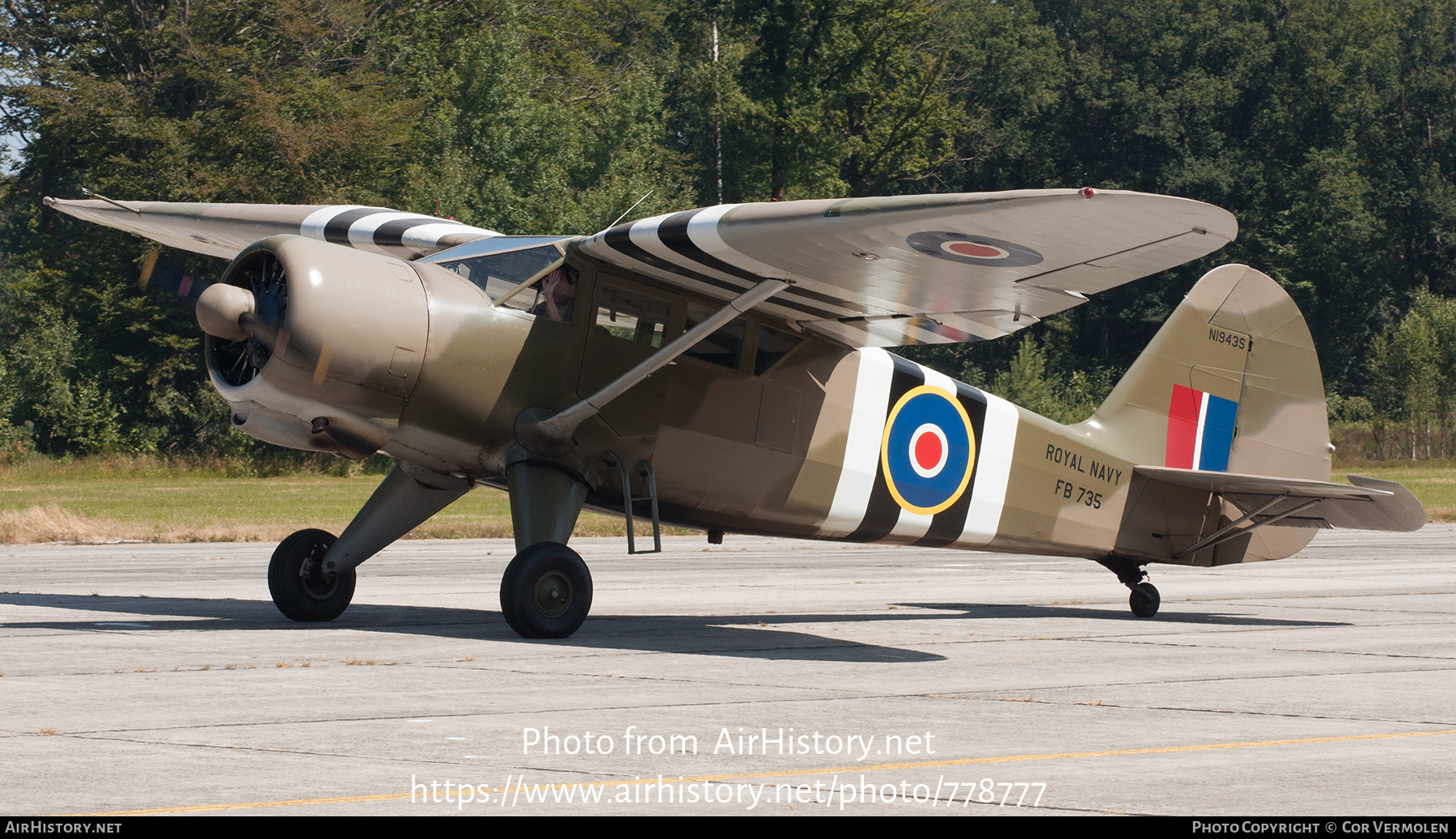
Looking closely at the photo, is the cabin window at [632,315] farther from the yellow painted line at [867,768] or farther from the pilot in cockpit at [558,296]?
the yellow painted line at [867,768]

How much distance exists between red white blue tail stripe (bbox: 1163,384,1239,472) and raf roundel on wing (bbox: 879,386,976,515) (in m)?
2.56

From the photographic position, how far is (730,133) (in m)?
64.7

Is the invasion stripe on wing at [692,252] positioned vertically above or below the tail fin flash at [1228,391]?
above

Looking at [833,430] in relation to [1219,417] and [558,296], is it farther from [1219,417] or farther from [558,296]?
[1219,417]

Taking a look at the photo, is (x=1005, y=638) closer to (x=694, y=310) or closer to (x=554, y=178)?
(x=694, y=310)

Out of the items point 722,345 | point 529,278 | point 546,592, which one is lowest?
point 546,592

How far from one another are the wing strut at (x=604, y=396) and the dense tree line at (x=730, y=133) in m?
27.9

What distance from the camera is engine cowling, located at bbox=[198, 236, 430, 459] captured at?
352 inches

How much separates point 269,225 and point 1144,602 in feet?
28.4

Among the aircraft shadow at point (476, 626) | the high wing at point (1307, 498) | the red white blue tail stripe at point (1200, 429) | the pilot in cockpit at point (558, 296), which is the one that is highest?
the pilot in cockpit at point (558, 296)

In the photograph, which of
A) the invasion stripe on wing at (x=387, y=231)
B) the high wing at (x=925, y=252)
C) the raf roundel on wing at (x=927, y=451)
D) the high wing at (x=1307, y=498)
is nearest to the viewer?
the high wing at (x=925, y=252)

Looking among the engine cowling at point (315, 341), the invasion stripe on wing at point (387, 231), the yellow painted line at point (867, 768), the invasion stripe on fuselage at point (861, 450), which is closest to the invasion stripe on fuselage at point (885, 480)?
the invasion stripe on fuselage at point (861, 450)

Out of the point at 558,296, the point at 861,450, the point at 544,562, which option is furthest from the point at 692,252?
the point at 861,450

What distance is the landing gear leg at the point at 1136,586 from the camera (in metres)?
13.0
